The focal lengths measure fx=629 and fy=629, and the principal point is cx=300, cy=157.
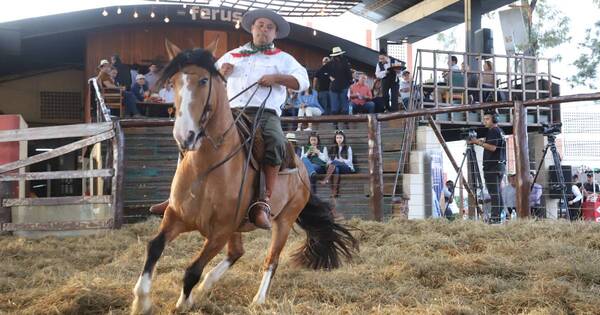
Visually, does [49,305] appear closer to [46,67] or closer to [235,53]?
[235,53]

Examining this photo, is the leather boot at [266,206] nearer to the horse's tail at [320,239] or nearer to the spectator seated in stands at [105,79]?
the horse's tail at [320,239]

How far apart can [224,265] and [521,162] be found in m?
4.86

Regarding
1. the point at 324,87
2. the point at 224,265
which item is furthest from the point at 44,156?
the point at 324,87

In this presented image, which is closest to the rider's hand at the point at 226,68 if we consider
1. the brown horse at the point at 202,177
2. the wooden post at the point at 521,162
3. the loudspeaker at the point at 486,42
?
the brown horse at the point at 202,177

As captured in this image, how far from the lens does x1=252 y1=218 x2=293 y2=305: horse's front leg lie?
4.72 metres

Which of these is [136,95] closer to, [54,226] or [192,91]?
[54,226]

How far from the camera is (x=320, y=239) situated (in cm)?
591

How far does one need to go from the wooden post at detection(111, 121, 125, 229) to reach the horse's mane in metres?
4.97

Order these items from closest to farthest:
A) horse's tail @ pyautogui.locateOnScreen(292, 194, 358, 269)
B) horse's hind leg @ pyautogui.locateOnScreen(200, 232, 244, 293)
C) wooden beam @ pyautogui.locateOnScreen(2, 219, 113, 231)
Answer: horse's hind leg @ pyautogui.locateOnScreen(200, 232, 244, 293) < horse's tail @ pyautogui.locateOnScreen(292, 194, 358, 269) < wooden beam @ pyautogui.locateOnScreen(2, 219, 113, 231)

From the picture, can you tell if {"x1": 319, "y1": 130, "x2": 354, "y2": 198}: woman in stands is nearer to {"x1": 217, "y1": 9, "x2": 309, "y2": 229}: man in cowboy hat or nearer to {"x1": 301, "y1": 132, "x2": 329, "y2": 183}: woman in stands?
{"x1": 301, "y1": 132, "x2": 329, "y2": 183}: woman in stands

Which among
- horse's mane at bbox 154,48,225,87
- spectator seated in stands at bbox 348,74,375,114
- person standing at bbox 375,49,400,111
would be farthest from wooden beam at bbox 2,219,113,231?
person standing at bbox 375,49,400,111

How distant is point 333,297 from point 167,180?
6.07 metres

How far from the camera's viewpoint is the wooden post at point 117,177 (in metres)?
8.55

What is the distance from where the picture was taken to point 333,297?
15.4ft
